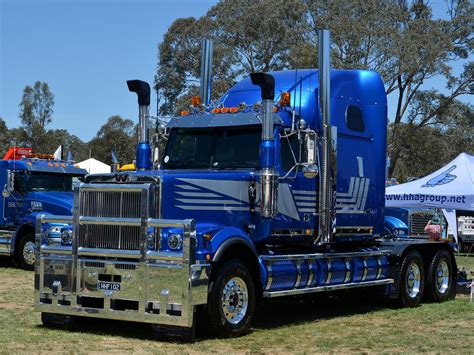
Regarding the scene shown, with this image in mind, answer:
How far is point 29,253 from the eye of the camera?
19.0m

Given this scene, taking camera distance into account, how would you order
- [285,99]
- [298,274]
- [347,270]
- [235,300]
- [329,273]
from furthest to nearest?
[347,270], [329,273], [285,99], [298,274], [235,300]

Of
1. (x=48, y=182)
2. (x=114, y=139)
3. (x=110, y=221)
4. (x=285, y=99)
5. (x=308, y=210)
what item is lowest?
(x=110, y=221)

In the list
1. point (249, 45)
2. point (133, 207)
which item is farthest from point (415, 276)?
point (249, 45)

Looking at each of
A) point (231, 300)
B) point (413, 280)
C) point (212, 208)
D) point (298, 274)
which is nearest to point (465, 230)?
point (413, 280)

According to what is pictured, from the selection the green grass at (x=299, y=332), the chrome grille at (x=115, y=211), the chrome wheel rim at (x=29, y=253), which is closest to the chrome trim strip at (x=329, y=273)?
the green grass at (x=299, y=332)

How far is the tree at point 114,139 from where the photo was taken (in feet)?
243

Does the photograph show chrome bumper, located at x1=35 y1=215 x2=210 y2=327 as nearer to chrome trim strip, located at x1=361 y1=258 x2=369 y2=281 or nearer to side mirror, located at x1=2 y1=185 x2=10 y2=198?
chrome trim strip, located at x1=361 y1=258 x2=369 y2=281

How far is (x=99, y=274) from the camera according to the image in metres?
9.20

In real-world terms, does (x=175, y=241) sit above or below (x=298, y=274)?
above

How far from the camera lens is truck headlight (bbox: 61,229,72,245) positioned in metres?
9.65

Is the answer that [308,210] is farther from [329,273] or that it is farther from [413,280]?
[413,280]

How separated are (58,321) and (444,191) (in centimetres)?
1565

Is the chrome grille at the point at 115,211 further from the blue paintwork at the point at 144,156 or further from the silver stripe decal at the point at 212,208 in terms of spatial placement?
the blue paintwork at the point at 144,156

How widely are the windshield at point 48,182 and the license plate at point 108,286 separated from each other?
11.0 m
